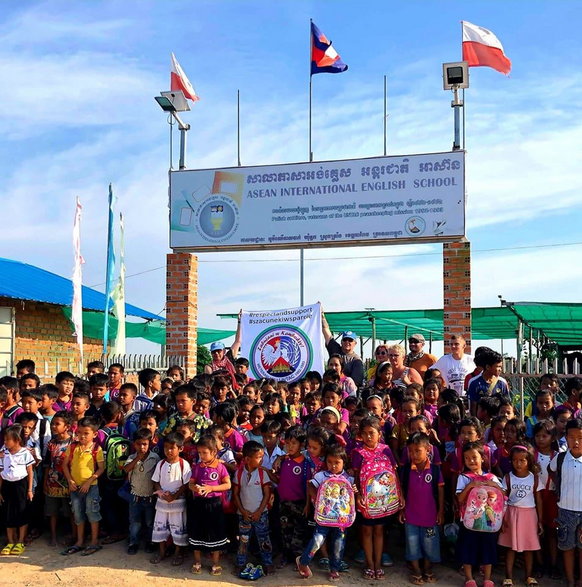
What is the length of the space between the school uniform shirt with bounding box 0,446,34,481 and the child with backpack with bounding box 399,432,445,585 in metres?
3.06

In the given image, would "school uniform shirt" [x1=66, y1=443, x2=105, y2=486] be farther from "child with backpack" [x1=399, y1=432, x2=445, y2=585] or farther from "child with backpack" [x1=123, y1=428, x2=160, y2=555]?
"child with backpack" [x1=399, y1=432, x2=445, y2=585]

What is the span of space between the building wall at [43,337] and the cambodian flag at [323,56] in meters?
7.21

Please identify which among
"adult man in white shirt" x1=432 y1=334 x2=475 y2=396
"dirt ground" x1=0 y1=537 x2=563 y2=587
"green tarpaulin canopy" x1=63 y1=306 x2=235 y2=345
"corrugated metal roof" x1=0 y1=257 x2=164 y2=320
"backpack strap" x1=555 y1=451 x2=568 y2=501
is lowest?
"dirt ground" x1=0 y1=537 x2=563 y2=587

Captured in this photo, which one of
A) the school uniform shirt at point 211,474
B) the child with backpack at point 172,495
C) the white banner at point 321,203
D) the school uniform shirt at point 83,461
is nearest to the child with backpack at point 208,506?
the school uniform shirt at point 211,474

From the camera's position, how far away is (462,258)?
371 inches

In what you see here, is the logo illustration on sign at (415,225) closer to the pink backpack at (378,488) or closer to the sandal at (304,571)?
the pink backpack at (378,488)

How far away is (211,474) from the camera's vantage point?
5.34m

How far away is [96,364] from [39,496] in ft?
6.01

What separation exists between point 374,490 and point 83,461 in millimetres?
2363

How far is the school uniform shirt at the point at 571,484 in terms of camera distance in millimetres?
4906

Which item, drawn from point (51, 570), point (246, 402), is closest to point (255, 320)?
point (246, 402)

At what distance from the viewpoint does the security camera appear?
962 cm

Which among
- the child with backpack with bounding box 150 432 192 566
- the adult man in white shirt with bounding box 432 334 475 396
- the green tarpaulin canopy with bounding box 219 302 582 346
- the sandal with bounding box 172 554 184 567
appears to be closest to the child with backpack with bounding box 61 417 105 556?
the child with backpack with bounding box 150 432 192 566

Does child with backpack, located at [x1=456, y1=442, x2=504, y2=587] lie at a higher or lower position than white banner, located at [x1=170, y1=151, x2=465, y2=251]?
lower
